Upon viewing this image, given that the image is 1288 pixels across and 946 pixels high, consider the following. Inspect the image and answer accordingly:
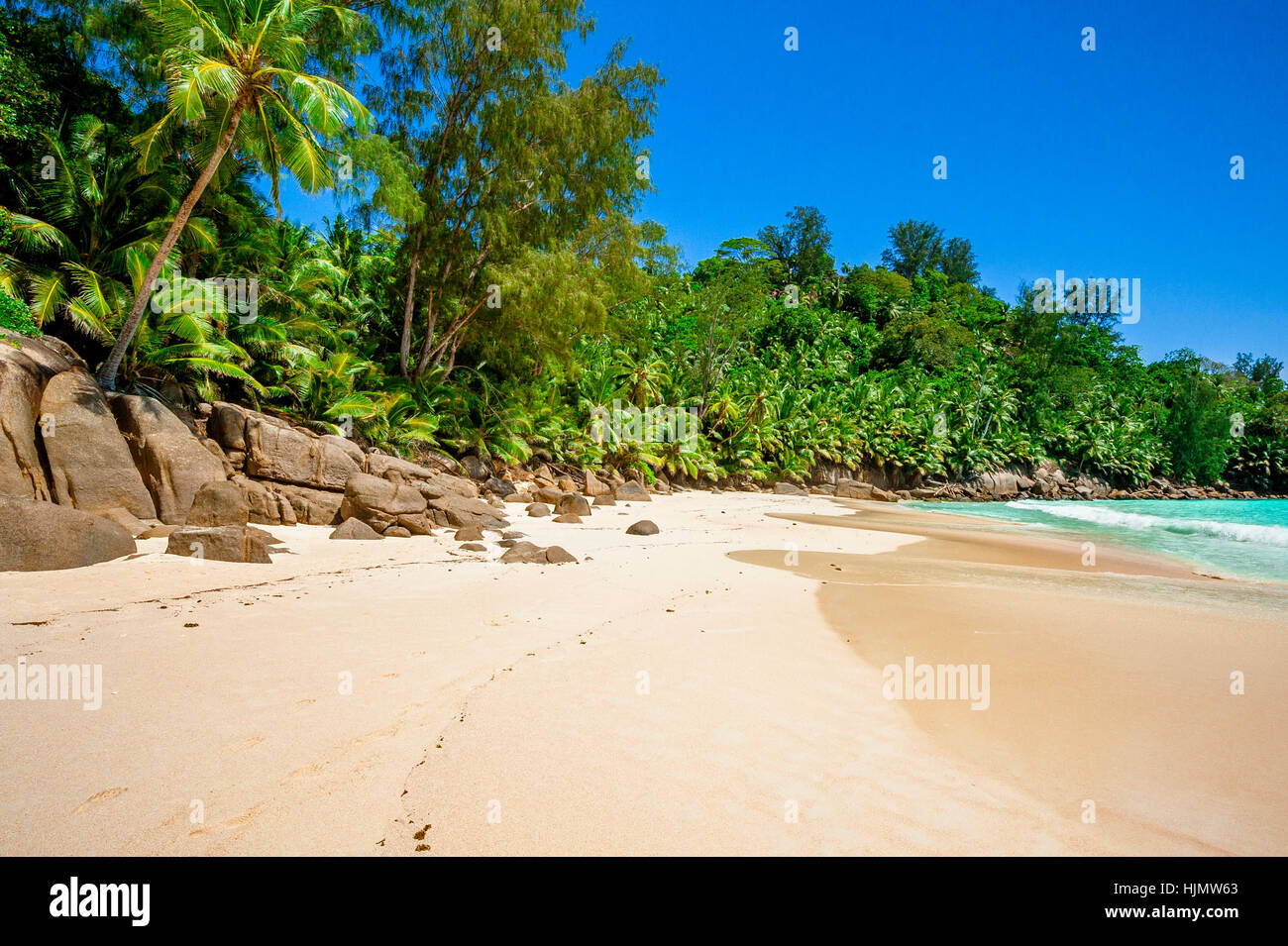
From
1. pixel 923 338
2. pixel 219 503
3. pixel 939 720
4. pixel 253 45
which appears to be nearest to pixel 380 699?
pixel 939 720

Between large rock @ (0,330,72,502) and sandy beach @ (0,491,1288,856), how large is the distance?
3239 millimetres

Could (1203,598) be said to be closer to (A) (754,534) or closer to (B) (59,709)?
(A) (754,534)

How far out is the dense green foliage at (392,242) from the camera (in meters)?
12.3

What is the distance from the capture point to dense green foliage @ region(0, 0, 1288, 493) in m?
12.3

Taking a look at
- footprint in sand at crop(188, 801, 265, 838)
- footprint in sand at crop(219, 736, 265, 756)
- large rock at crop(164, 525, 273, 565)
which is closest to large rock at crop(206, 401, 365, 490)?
large rock at crop(164, 525, 273, 565)

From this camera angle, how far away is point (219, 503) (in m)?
9.03

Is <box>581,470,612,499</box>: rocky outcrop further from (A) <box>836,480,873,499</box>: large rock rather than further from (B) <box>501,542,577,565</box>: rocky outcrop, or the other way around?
(A) <box>836,480,873,499</box>: large rock

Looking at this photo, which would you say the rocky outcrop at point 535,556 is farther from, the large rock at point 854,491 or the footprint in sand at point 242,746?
the large rock at point 854,491

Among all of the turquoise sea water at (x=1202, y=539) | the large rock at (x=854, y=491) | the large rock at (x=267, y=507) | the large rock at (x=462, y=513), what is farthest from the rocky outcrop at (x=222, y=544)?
the large rock at (x=854, y=491)

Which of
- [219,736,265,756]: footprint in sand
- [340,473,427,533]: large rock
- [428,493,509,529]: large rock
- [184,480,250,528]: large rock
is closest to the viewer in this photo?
[219,736,265,756]: footprint in sand

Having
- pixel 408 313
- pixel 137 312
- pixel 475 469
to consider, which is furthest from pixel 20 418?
pixel 408 313

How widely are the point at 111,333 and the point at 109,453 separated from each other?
4.36 m

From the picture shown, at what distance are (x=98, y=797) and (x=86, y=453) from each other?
9034 mm

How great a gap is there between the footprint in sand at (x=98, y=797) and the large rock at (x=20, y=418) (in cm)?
798
